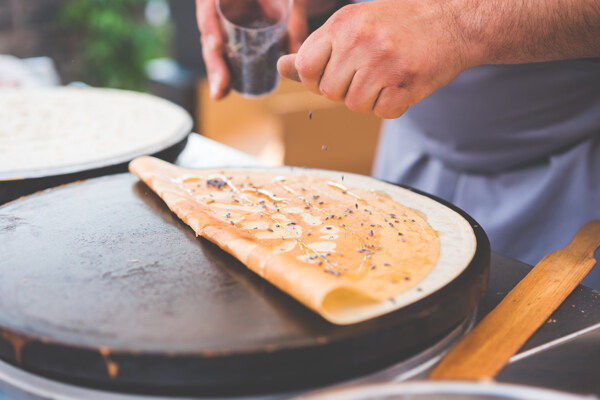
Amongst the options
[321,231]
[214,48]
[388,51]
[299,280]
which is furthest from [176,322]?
[214,48]

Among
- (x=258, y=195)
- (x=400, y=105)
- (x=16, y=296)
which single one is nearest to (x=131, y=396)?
(x=16, y=296)

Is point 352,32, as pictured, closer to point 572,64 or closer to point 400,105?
point 400,105

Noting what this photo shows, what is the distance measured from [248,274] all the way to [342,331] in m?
0.26

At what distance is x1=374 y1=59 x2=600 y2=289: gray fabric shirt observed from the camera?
5.21 ft

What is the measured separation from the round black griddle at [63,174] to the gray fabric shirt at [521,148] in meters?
0.92

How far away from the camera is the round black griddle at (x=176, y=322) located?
0.73m

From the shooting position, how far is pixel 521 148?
1700mm

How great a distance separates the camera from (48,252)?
3.37 feet

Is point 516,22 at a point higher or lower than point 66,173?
higher

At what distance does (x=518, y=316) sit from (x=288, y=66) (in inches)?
28.7

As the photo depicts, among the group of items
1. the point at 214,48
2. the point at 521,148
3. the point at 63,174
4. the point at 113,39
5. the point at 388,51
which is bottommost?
the point at 113,39

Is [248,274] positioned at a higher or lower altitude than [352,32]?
lower

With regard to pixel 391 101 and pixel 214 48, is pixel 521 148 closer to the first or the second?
pixel 391 101

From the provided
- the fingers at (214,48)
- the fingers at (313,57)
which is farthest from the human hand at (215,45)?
the fingers at (313,57)
